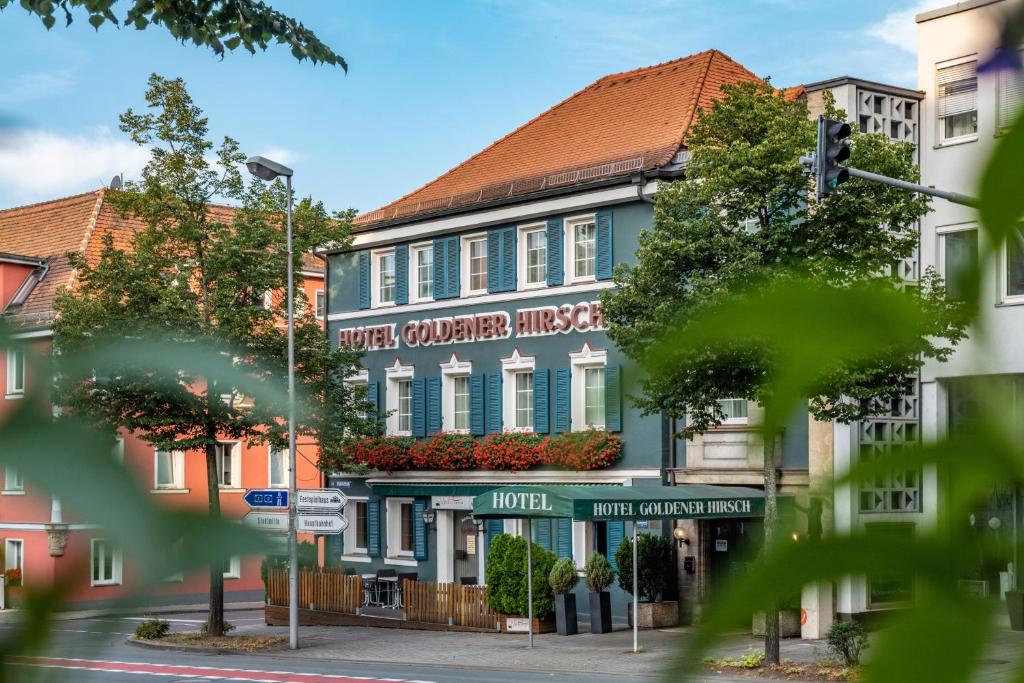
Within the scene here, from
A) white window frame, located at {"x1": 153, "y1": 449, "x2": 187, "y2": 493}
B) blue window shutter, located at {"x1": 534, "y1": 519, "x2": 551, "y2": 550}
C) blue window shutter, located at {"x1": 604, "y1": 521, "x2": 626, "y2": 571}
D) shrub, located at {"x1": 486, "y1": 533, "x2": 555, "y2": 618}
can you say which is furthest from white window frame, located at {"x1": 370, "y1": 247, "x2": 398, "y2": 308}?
white window frame, located at {"x1": 153, "y1": 449, "x2": 187, "y2": 493}

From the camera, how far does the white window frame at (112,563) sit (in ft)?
1.78

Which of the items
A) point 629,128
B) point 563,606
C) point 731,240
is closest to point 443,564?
point 563,606

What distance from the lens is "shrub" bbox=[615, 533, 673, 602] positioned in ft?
101

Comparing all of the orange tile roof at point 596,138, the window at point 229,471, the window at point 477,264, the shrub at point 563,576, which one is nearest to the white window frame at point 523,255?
the orange tile roof at point 596,138

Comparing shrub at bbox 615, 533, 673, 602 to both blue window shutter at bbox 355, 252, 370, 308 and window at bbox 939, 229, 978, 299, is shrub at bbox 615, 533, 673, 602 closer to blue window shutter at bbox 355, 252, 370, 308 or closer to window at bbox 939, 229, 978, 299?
blue window shutter at bbox 355, 252, 370, 308

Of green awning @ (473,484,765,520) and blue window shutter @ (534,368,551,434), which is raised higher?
blue window shutter @ (534,368,551,434)

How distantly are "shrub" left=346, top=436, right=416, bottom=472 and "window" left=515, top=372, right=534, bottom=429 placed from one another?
333 cm

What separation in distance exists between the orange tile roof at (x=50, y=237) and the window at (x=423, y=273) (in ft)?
114

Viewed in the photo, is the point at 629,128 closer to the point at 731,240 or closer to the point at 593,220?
the point at 593,220

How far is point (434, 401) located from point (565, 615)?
9.17 metres

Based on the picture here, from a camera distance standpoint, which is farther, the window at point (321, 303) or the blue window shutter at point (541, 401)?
the window at point (321, 303)

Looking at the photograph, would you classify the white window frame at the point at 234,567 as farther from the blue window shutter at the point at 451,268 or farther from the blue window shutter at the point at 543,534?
the blue window shutter at the point at 451,268

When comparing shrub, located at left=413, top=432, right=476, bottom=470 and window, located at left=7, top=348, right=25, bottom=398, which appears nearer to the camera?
window, located at left=7, top=348, right=25, bottom=398

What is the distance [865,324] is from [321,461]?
1330 inches
